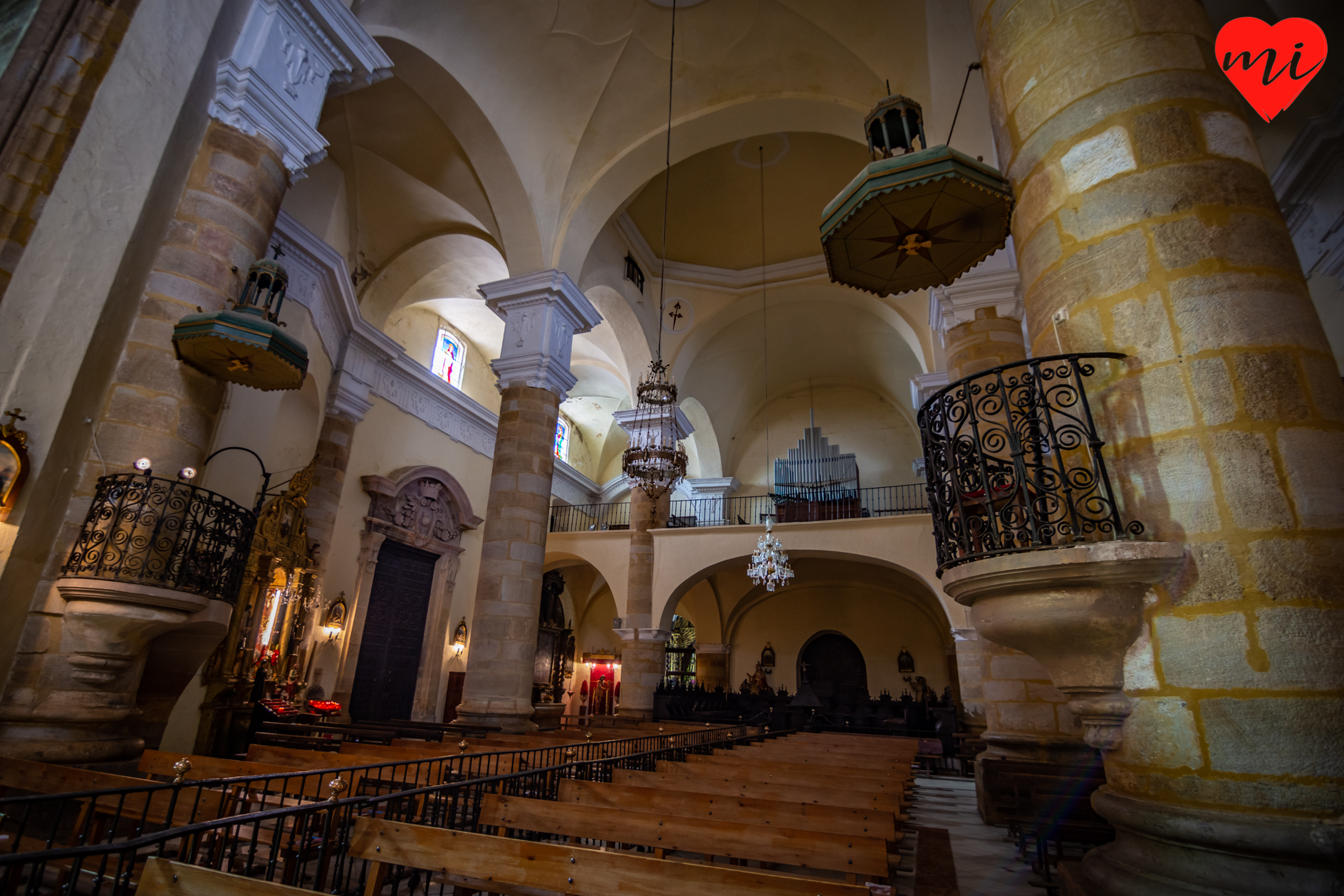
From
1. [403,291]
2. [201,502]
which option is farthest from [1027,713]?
[403,291]

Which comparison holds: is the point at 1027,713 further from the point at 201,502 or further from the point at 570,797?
the point at 201,502

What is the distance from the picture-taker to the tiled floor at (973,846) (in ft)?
13.5

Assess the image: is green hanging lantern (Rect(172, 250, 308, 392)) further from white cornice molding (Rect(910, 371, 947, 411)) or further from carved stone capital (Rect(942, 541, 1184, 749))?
white cornice molding (Rect(910, 371, 947, 411))

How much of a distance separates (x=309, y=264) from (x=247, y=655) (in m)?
5.43

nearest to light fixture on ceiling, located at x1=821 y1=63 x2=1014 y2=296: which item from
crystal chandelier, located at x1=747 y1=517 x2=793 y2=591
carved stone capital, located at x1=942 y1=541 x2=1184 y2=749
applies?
carved stone capital, located at x1=942 y1=541 x2=1184 y2=749

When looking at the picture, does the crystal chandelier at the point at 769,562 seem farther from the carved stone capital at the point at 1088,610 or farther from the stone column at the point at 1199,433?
the carved stone capital at the point at 1088,610

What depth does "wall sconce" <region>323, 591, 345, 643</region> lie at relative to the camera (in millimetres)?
10977

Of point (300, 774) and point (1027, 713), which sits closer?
point (300, 774)

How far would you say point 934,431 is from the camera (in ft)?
11.8

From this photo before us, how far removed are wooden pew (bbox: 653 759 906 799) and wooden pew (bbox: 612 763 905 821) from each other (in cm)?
8

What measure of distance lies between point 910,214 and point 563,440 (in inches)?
645

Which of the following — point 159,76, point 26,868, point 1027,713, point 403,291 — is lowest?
point 26,868

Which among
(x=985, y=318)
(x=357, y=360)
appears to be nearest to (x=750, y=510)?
(x=357, y=360)

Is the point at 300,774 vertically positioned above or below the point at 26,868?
above
